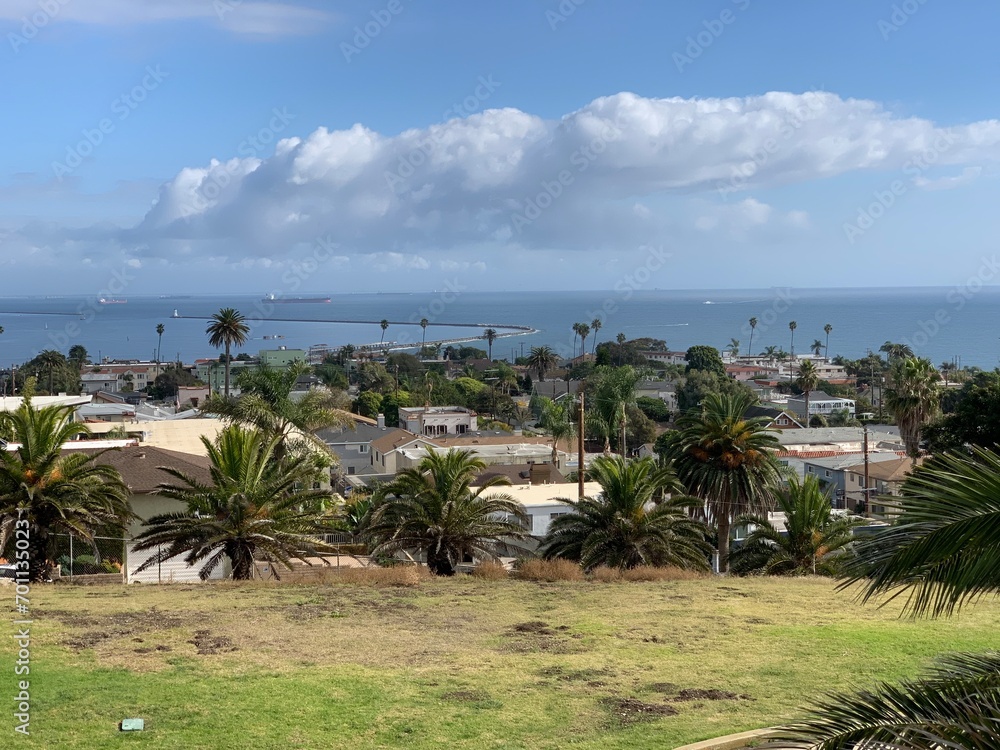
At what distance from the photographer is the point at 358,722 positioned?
10.4 meters

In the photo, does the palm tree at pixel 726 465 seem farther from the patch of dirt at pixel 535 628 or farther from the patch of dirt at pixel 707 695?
the patch of dirt at pixel 707 695

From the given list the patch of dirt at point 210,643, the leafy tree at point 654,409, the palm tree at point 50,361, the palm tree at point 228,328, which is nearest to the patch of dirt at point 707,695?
the patch of dirt at point 210,643

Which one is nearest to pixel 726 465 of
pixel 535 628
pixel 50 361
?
pixel 535 628

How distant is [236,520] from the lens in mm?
18844

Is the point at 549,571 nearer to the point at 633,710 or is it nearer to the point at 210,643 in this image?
the point at 210,643

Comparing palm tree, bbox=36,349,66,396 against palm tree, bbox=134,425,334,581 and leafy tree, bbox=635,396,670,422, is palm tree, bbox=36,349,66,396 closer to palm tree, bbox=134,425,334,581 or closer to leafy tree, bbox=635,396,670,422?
leafy tree, bbox=635,396,670,422

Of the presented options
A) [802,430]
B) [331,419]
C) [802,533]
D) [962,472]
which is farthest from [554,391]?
[962,472]

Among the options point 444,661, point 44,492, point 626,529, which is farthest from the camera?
point 626,529

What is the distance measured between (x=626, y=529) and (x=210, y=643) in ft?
37.1

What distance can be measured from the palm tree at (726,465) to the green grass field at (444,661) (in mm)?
10118

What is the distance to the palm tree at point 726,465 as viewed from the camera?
2844cm

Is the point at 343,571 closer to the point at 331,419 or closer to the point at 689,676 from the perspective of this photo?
the point at 689,676

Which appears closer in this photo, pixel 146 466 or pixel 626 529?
pixel 626 529

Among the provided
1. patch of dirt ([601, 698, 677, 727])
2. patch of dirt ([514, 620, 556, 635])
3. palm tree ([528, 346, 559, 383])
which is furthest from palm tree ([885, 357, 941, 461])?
palm tree ([528, 346, 559, 383])
